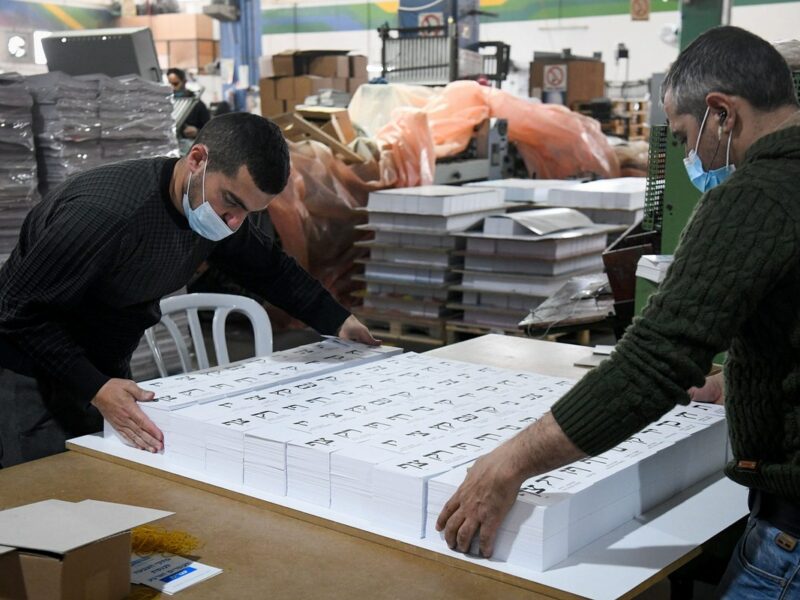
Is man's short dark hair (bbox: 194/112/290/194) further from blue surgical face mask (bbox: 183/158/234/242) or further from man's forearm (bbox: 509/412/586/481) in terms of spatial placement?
man's forearm (bbox: 509/412/586/481)

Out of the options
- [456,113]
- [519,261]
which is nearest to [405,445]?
[519,261]

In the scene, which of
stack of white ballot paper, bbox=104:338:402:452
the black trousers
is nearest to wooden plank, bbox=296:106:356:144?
stack of white ballot paper, bbox=104:338:402:452

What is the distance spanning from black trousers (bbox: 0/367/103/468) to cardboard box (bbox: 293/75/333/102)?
8334 millimetres

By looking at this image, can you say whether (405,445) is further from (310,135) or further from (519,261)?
(310,135)

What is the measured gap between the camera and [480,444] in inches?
77.0

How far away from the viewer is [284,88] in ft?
35.1

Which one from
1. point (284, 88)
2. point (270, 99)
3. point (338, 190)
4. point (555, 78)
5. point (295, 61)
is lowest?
point (338, 190)

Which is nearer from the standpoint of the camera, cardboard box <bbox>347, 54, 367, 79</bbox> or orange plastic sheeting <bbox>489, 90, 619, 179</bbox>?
orange plastic sheeting <bbox>489, 90, 619, 179</bbox>

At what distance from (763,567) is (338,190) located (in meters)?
5.82

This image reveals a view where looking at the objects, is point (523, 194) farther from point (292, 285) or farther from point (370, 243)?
point (292, 285)

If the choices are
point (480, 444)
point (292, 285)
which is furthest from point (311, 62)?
point (480, 444)

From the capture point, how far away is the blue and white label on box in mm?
1617

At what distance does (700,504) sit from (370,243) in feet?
15.2

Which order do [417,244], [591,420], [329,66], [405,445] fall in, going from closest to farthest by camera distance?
1. [591,420]
2. [405,445]
3. [417,244]
4. [329,66]
